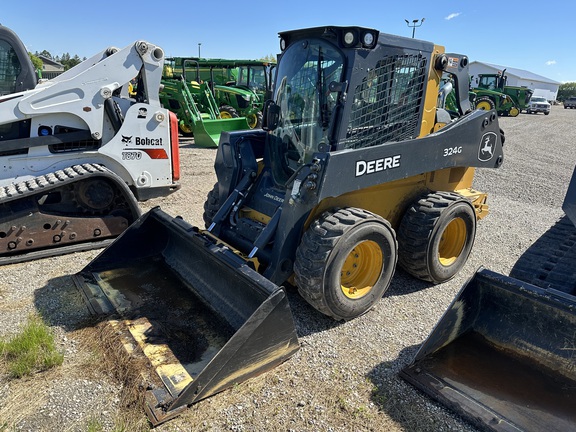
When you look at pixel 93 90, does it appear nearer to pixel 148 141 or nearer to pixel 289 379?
pixel 148 141

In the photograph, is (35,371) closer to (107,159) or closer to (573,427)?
(107,159)

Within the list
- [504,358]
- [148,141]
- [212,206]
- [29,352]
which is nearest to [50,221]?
[148,141]

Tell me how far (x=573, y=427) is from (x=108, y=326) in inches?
124

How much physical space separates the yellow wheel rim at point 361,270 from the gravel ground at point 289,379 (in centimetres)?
26

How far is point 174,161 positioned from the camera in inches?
230

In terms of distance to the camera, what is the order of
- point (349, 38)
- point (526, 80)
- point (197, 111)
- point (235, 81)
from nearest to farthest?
1. point (349, 38)
2. point (197, 111)
3. point (235, 81)
4. point (526, 80)

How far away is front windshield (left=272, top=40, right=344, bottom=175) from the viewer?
3594mm

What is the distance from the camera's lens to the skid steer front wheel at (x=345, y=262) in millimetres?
3238

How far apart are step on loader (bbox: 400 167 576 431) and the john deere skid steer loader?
74 centimetres

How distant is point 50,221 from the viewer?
4.70 m

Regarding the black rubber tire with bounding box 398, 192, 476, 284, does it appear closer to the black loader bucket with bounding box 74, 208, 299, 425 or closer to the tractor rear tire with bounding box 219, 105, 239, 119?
the black loader bucket with bounding box 74, 208, 299, 425

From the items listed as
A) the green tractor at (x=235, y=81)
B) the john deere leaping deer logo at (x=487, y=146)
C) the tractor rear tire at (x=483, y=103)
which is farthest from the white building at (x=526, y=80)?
the john deere leaping deer logo at (x=487, y=146)

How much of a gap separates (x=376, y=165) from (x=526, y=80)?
2911 inches

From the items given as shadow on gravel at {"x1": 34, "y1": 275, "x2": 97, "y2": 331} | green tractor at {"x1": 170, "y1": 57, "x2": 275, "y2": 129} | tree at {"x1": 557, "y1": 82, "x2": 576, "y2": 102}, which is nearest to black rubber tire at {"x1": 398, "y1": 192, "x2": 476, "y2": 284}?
shadow on gravel at {"x1": 34, "y1": 275, "x2": 97, "y2": 331}
